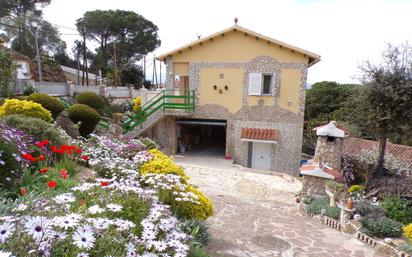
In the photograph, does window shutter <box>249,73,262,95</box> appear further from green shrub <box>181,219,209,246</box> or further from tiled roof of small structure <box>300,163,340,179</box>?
green shrub <box>181,219,209,246</box>

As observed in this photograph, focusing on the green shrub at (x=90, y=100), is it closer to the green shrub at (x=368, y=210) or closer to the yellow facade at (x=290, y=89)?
the yellow facade at (x=290, y=89)

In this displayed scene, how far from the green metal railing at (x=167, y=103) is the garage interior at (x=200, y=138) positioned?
1266mm

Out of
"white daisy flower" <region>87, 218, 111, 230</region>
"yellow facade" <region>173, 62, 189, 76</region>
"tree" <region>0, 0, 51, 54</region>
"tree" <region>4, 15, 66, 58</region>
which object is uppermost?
"tree" <region>0, 0, 51, 54</region>

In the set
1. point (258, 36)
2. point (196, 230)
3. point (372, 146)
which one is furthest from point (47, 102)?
point (372, 146)

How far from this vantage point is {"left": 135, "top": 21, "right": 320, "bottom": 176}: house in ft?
52.6

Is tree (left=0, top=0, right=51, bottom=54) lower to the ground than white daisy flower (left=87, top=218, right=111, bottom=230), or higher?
higher

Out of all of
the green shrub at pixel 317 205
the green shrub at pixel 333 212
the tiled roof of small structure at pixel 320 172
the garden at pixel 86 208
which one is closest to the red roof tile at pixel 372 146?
the tiled roof of small structure at pixel 320 172

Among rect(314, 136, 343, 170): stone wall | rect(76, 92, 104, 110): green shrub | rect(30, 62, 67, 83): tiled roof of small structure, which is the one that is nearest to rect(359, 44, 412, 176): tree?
rect(314, 136, 343, 170): stone wall

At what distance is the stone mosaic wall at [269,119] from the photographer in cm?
1616

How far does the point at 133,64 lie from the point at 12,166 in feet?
128

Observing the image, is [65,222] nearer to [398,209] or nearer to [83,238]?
[83,238]

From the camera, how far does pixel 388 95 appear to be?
10.4m

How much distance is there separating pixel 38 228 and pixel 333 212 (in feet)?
24.4

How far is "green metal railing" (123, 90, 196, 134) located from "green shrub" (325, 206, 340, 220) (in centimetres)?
1004
